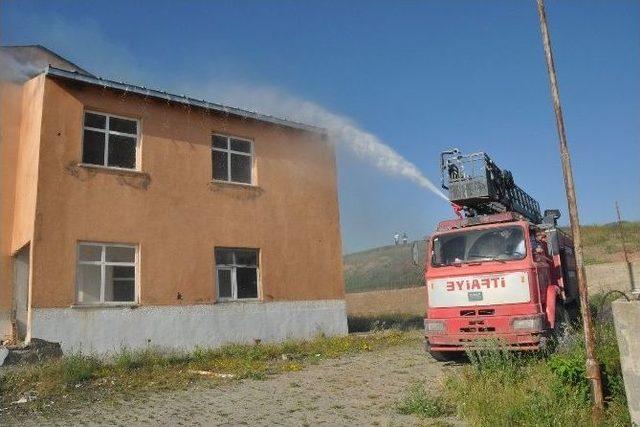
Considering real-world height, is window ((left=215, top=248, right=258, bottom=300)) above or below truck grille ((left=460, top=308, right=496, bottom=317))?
above

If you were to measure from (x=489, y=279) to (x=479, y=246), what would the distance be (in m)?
0.72

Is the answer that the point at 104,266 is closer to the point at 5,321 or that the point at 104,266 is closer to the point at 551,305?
the point at 5,321

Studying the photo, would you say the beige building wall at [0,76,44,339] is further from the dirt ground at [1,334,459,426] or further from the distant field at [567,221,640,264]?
the distant field at [567,221,640,264]

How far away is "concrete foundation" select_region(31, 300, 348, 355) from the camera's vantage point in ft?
36.2

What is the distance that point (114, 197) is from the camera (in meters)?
12.2

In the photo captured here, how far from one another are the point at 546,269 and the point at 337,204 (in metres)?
7.72

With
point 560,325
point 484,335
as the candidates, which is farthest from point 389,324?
point 484,335

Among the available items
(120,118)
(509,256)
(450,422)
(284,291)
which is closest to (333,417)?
(450,422)

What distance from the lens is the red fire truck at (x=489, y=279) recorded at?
8695 mm

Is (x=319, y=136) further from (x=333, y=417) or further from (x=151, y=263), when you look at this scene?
(x=333, y=417)

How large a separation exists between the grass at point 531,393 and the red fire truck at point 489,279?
1.19 meters

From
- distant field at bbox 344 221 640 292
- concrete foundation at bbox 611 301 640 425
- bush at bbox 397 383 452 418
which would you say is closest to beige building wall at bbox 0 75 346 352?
bush at bbox 397 383 452 418

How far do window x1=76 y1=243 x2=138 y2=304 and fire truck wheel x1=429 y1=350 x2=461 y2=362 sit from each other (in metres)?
6.55

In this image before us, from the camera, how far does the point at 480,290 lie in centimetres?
903
